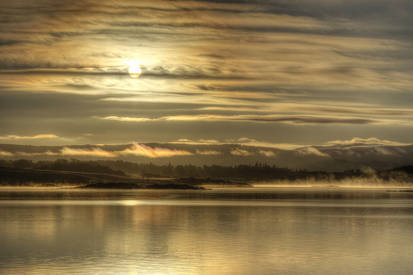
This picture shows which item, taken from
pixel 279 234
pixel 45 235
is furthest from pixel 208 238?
pixel 45 235

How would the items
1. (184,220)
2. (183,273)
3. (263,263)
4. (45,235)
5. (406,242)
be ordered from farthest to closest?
(184,220) → (45,235) → (406,242) → (263,263) → (183,273)

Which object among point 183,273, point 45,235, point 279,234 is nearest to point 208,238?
point 279,234

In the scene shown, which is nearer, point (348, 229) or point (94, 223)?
point (348, 229)

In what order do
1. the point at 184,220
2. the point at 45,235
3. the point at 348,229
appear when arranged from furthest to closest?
the point at 184,220 → the point at 348,229 → the point at 45,235

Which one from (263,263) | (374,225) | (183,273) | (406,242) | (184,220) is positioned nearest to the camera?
(183,273)

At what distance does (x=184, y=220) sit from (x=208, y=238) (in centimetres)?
1852

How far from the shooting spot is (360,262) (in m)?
35.3

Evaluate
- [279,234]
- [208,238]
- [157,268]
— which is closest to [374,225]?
[279,234]

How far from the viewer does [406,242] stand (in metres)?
45.0

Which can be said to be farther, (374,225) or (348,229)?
(374,225)

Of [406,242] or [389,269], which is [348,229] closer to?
[406,242]

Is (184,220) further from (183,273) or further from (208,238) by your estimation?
(183,273)

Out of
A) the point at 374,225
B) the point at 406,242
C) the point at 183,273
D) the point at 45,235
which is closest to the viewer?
the point at 183,273

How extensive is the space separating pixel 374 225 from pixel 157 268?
3203 centimetres
